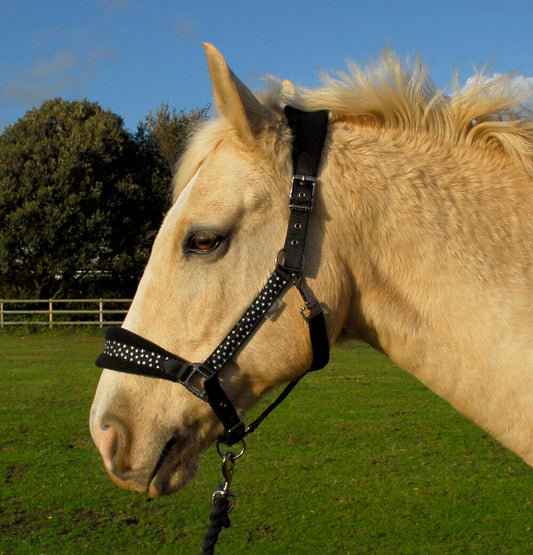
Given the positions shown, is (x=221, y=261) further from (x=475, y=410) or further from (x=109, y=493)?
(x=109, y=493)

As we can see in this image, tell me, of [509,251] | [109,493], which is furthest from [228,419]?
[109,493]

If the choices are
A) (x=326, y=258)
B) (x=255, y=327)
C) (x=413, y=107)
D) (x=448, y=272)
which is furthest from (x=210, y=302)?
(x=413, y=107)

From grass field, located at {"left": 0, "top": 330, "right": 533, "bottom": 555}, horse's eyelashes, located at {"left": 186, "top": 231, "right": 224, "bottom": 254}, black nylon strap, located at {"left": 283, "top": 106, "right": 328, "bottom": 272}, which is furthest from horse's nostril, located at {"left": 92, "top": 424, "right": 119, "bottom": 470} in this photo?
grass field, located at {"left": 0, "top": 330, "right": 533, "bottom": 555}

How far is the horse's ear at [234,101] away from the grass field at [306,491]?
3.62 m

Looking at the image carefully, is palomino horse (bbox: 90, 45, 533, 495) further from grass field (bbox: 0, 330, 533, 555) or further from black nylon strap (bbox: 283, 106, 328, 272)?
grass field (bbox: 0, 330, 533, 555)

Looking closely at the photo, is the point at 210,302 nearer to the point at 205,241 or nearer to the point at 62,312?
the point at 205,241

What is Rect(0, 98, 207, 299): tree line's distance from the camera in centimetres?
2039

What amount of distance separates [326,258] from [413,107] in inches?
26.8

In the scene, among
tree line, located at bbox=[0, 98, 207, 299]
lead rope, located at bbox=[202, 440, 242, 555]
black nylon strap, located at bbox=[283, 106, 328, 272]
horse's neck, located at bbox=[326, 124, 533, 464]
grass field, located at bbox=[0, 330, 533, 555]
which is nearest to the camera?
horse's neck, located at bbox=[326, 124, 533, 464]

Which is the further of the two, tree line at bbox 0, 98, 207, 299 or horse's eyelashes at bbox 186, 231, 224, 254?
tree line at bbox 0, 98, 207, 299

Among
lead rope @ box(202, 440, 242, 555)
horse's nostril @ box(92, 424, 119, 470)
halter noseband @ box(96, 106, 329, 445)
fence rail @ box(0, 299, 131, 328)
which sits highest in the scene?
halter noseband @ box(96, 106, 329, 445)

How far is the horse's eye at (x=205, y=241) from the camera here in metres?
1.86

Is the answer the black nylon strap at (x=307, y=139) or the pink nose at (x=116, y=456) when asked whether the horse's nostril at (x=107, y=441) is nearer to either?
the pink nose at (x=116, y=456)

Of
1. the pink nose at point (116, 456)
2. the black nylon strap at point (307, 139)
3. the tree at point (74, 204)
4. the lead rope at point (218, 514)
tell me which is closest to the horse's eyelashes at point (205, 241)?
the black nylon strap at point (307, 139)
